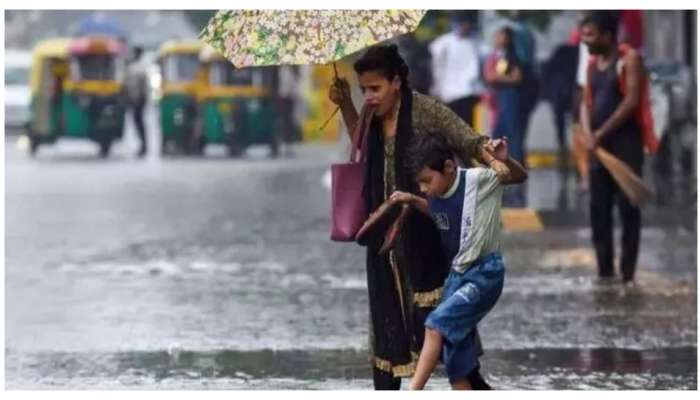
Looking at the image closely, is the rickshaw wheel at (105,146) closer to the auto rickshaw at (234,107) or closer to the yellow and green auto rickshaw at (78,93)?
the yellow and green auto rickshaw at (78,93)

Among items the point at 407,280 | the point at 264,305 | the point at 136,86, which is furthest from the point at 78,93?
the point at 407,280

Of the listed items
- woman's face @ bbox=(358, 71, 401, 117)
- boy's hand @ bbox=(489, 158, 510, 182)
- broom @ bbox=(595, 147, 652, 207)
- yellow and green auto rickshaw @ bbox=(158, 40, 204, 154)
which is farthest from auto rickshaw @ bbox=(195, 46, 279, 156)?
boy's hand @ bbox=(489, 158, 510, 182)

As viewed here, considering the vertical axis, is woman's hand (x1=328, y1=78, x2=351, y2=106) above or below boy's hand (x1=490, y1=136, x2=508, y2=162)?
above

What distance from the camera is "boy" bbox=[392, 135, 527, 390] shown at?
25.1 ft

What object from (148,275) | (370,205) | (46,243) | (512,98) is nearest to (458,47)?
(512,98)

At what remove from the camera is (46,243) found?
634 inches

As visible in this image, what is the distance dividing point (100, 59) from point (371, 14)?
2804 centimetres

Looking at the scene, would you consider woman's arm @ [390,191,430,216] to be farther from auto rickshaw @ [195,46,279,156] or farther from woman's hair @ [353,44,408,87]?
auto rickshaw @ [195,46,279,156]

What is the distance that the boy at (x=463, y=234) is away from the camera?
25.1 feet

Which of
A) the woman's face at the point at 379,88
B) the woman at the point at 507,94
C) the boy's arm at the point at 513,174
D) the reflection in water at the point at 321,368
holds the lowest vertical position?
the reflection in water at the point at 321,368

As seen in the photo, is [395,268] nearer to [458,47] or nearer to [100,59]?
[458,47]

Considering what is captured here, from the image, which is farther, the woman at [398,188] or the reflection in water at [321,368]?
the reflection in water at [321,368]

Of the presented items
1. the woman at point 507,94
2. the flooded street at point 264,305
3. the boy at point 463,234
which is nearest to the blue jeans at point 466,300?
the boy at point 463,234

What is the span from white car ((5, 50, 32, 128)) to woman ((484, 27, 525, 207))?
25923 mm
